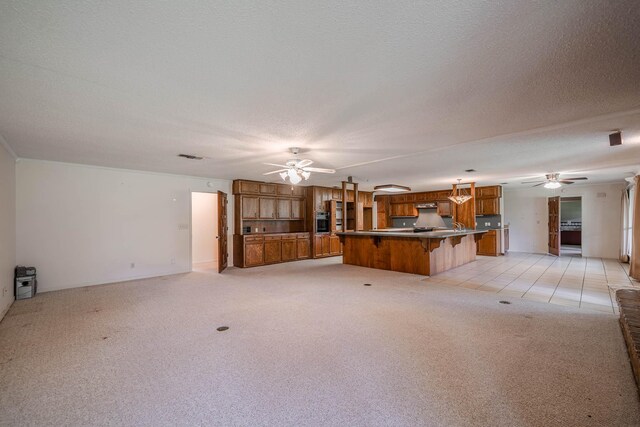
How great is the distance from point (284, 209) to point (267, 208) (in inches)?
24.8

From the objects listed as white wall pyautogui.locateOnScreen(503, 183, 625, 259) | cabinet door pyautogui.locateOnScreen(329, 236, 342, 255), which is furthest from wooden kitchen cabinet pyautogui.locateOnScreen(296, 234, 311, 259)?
white wall pyautogui.locateOnScreen(503, 183, 625, 259)

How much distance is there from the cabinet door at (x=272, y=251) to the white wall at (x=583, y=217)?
8660 millimetres

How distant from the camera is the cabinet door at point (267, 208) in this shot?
8.17 m

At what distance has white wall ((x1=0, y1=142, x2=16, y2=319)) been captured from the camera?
3.88 meters

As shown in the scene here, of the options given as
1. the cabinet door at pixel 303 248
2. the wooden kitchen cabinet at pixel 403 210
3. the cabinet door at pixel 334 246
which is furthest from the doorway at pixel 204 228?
the wooden kitchen cabinet at pixel 403 210

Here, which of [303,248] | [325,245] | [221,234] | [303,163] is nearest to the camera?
[303,163]

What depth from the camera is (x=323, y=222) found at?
30.9 ft

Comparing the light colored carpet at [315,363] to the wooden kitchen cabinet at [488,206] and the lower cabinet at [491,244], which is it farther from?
the wooden kitchen cabinet at [488,206]

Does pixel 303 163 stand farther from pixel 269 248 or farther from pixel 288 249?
pixel 288 249

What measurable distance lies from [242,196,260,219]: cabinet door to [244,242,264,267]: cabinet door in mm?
828

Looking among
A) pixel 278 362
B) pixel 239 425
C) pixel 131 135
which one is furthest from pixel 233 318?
→ pixel 131 135

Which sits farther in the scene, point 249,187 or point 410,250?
point 249,187

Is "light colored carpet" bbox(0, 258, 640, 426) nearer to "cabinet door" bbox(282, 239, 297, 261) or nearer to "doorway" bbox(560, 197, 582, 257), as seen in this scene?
"cabinet door" bbox(282, 239, 297, 261)

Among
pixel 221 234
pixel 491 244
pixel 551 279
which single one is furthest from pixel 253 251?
pixel 491 244
